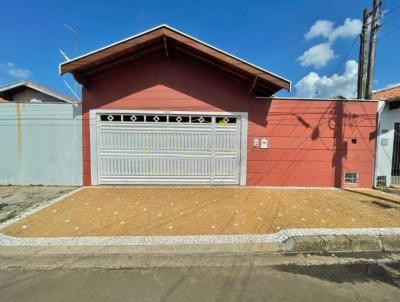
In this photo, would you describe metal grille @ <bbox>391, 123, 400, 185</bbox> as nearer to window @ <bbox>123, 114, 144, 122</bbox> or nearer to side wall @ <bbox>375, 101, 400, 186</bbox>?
side wall @ <bbox>375, 101, 400, 186</bbox>

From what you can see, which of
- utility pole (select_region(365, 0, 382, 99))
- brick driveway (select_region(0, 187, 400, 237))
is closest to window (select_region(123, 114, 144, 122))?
brick driveway (select_region(0, 187, 400, 237))

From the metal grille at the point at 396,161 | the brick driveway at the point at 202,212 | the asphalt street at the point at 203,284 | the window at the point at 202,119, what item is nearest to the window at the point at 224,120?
the window at the point at 202,119

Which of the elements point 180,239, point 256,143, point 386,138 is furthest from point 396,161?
point 180,239

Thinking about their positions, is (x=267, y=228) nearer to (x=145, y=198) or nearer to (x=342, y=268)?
(x=342, y=268)

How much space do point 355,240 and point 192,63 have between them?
253 inches

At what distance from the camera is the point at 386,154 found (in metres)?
8.41

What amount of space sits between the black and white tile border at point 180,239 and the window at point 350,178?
4.25 meters

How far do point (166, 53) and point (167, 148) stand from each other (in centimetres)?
292

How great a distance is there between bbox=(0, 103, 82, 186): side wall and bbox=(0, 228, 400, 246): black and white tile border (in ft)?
13.5

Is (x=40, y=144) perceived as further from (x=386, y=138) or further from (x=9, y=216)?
(x=386, y=138)

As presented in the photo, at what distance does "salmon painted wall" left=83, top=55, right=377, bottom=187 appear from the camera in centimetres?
798

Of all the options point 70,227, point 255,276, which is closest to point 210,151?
point 70,227

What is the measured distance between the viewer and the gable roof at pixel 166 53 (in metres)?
6.96

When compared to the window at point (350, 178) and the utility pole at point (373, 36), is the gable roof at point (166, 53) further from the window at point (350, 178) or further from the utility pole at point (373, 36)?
the utility pole at point (373, 36)
